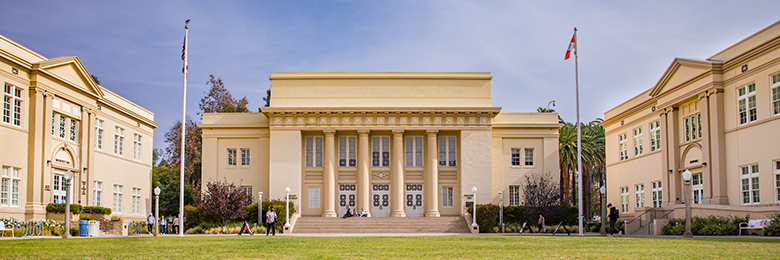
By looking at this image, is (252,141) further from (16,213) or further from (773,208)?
(773,208)

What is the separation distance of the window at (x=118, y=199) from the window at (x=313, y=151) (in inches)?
486

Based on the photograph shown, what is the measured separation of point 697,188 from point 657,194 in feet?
18.4

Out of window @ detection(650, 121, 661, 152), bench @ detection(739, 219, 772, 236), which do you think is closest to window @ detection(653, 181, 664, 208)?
window @ detection(650, 121, 661, 152)

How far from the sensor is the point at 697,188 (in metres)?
36.2

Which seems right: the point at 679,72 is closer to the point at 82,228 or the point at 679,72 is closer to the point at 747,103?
the point at 747,103

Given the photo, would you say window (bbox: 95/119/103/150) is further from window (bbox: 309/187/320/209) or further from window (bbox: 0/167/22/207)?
window (bbox: 309/187/320/209)

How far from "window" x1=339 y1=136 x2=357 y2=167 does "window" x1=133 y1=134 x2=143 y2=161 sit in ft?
45.9

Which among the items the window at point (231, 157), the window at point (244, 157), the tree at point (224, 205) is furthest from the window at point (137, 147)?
the tree at point (224, 205)

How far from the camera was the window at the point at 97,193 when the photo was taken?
40.1 m

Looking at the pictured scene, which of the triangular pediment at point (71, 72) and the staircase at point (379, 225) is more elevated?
the triangular pediment at point (71, 72)

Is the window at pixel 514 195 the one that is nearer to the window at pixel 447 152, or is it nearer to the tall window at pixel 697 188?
the window at pixel 447 152

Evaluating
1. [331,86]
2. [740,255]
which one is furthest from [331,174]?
[740,255]

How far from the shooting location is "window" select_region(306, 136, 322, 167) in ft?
157

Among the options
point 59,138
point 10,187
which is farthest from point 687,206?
point 59,138
